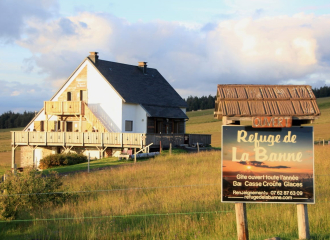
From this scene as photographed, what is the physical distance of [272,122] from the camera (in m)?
8.11

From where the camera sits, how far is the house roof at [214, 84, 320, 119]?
837cm

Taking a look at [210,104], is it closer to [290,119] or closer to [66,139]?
[66,139]

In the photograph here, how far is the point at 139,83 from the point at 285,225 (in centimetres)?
3726

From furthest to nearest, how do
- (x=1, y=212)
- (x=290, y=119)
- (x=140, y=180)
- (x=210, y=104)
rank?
(x=210, y=104) → (x=140, y=180) → (x=1, y=212) → (x=290, y=119)

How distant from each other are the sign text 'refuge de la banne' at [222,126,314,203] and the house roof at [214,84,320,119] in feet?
1.18

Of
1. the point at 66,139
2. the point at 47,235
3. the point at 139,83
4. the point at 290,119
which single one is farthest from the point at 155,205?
the point at 139,83

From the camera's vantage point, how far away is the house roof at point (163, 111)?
141 ft

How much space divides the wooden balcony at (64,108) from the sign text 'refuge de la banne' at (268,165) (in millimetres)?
35249

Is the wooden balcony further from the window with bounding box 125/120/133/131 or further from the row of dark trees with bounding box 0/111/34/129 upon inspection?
the row of dark trees with bounding box 0/111/34/129

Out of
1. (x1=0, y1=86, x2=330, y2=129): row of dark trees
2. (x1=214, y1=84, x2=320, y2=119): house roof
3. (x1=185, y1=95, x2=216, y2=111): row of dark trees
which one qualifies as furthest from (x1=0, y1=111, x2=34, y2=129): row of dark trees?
(x1=214, y1=84, x2=320, y2=119): house roof

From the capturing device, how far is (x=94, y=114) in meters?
42.7

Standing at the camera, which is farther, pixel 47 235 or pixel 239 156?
pixel 47 235

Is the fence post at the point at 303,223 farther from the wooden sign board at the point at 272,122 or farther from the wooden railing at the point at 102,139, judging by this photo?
the wooden railing at the point at 102,139

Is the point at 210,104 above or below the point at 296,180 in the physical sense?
above
